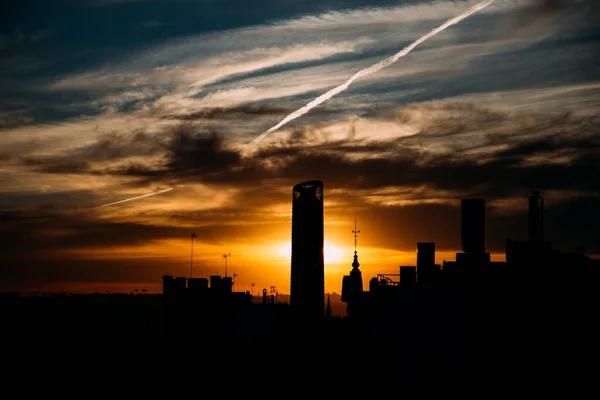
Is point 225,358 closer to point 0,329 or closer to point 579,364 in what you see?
point 0,329

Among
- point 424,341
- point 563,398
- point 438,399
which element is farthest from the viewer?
point 424,341

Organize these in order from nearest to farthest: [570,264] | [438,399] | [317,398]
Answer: [570,264] < [438,399] < [317,398]

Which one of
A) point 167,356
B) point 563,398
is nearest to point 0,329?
point 167,356

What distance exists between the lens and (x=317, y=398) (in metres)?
156

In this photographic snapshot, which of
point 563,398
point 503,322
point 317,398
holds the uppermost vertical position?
point 503,322

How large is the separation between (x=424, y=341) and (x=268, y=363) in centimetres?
7392

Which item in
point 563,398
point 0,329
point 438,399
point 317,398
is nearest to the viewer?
point 563,398

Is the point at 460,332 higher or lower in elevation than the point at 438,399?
higher

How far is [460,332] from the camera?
106 m

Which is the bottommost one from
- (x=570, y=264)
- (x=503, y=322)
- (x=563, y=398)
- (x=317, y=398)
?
(x=317, y=398)

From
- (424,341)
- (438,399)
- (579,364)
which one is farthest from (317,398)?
(579,364)

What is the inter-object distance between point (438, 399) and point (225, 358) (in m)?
86.2

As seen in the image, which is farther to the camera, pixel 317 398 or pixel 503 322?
pixel 317 398

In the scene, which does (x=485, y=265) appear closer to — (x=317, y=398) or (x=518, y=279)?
(x=518, y=279)
